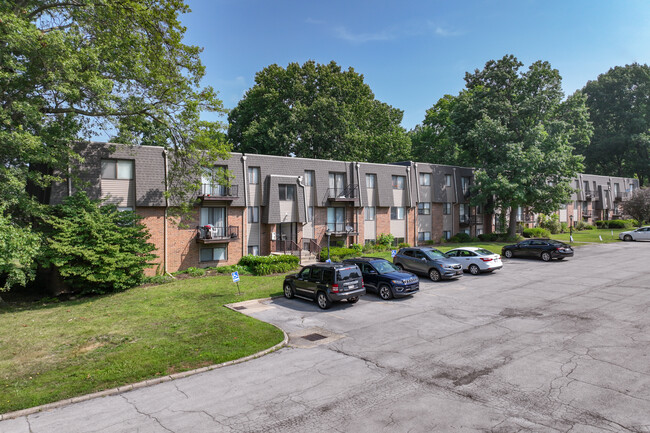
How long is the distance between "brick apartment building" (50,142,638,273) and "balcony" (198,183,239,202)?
7cm

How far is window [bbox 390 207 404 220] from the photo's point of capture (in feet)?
119

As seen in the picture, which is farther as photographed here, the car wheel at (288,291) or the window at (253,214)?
the window at (253,214)

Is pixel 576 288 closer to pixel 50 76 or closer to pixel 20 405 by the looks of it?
pixel 20 405

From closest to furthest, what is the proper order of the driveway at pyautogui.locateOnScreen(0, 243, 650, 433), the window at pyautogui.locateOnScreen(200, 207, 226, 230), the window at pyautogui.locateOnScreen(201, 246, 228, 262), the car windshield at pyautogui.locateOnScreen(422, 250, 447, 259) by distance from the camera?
the driveway at pyautogui.locateOnScreen(0, 243, 650, 433) → the car windshield at pyautogui.locateOnScreen(422, 250, 447, 259) → the window at pyautogui.locateOnScreen(201, 246, 228, 262) → the window at pyautogui.locateOnScreen(200, 207, 226, 230)

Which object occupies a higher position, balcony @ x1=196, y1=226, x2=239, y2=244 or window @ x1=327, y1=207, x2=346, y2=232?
window @ x1=327, y1=207, x2=346, y2=232

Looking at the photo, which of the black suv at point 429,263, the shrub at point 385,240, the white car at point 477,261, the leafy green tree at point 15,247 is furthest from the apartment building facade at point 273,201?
the white car at point 477,261

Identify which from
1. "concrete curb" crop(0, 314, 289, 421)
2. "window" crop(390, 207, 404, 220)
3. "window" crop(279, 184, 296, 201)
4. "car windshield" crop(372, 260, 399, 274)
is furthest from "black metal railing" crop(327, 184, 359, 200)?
"concrete curb" crop(0, 314, 289, 421)

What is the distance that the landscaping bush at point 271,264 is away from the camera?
81.0 ft

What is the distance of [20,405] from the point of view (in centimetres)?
784

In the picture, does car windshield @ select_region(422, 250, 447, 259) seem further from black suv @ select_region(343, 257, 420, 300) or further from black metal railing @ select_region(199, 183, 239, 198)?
black metal railing @ select_region(199, 183, 239, 198)

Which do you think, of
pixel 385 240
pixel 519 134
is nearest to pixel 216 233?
pixel 385 240

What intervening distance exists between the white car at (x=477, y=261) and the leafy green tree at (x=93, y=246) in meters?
18.4

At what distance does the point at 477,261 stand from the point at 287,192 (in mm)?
14658

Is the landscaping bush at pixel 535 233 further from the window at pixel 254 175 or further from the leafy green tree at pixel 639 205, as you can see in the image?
the window at pixel 254 175
